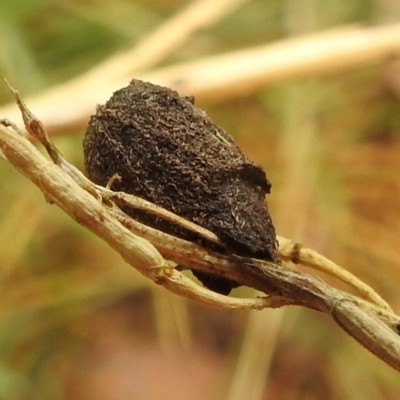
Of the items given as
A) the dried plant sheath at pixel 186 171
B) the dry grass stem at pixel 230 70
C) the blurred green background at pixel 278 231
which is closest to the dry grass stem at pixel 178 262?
the dried plant sheath at pixel 186 171

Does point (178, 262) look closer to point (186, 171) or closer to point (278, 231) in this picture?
point (186, 171)

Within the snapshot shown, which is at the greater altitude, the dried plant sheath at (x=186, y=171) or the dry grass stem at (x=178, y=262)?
the dried plant sheath at (x=186, y=171)

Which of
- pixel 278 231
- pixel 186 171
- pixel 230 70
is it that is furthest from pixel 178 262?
pixel 278 231

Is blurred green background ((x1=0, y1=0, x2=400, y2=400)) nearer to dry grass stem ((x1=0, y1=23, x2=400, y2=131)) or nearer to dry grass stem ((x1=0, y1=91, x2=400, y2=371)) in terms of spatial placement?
dry grass stem ((x1=0, y1=23, x2=400, y2=131))

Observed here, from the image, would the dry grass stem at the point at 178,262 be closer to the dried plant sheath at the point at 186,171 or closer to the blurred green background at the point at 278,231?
the dried plant sheath at the point at 186,171

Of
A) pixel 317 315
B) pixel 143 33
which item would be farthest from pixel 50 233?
pixel 317 315

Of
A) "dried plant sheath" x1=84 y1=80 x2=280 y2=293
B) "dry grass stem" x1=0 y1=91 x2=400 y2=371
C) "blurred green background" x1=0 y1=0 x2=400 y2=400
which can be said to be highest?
"blurred green background" x1=0 y1=0 x2=400 y2=400

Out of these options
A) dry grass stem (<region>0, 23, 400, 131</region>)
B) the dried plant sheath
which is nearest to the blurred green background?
dry grass stem (<region>0, 23, 400, 131</region>)

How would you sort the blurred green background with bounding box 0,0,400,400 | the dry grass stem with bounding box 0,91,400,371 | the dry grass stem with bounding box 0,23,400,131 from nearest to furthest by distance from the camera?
the dry grass stem with bounding box 0,91,400,371 → the dry grass stem with bounding box 0,23,400,131 → the blurred green background with bounding box 0,0,400,400
